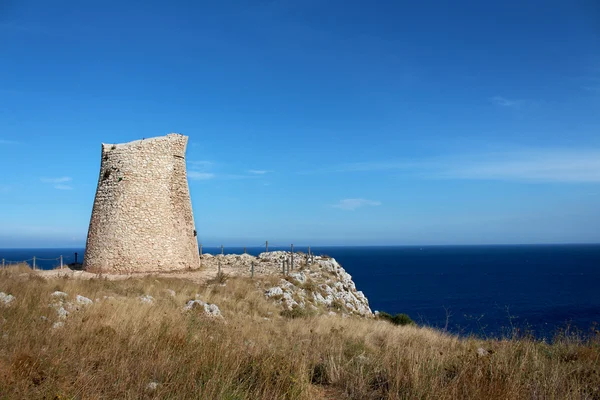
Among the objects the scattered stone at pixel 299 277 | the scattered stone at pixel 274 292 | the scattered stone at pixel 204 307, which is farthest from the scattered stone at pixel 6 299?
the scattered stone at pixel 299 277

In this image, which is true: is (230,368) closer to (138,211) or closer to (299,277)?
(299,277)

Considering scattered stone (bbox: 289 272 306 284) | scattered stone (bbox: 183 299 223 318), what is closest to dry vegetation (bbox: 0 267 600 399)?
scattered stone (bbox: 183 299 223 318)

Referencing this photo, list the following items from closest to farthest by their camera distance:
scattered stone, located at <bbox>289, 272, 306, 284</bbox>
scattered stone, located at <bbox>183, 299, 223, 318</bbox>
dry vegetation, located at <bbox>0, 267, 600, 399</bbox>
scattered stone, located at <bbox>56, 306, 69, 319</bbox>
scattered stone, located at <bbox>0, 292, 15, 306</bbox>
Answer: dry vegetation, located at <bbox>0, 267, 600, 399</bbox> → scattered stone, located at <bbox>56, 306, 69, 319</bbox> → scattered stone, located at <bbox>0, 292, 15, 306</bbox> → scattered stone, located at <bbox>183, 299, 223, 318</bbox> → scattered stone, located at <bbox>289, 272, 306, 284</bbox>

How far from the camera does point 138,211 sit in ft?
72.9

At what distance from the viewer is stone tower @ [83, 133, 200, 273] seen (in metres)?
22.2

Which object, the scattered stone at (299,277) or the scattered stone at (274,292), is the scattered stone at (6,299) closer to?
the scattered stone at (274,292)

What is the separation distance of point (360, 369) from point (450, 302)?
5912cm

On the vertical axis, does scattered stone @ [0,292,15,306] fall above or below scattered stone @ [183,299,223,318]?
above

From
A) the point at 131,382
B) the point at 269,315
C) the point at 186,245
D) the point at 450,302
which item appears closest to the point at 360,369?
the point at 131,382

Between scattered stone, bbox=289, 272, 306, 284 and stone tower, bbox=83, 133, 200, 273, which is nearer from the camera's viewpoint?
stone tower, bbox=83, 133, 200, 273

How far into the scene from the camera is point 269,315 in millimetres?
16047

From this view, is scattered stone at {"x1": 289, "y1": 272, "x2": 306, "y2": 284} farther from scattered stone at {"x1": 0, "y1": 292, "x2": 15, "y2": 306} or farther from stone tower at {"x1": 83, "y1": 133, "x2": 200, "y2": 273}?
scattered stone at {"x1": 0, "y1": 292, "x2": 15, "y2": 306}

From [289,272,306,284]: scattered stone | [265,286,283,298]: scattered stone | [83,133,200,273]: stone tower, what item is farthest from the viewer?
[289,272,306,284]: scattered stone

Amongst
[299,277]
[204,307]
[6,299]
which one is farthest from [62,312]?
[299,277]
